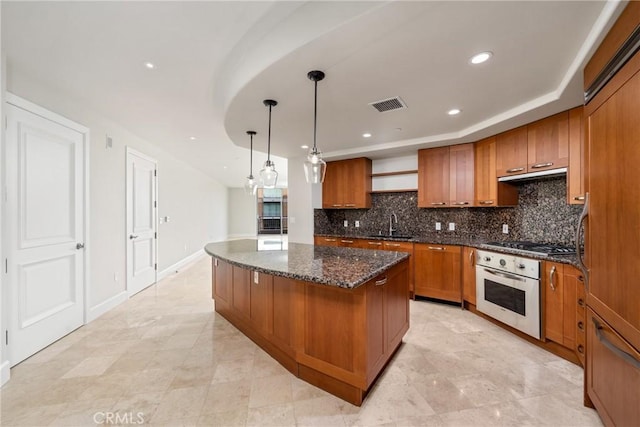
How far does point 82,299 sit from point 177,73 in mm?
2720

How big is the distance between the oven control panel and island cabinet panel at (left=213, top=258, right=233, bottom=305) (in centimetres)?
291

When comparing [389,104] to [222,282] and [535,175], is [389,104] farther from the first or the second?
Answer: [222,282]

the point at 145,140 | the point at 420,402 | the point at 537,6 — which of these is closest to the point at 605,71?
the point at 537,6

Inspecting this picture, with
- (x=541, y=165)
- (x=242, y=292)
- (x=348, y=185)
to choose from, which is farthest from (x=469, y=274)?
(x=242, y=292)

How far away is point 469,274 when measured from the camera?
3369 millimetres

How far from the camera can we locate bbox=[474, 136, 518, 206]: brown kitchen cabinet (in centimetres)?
334

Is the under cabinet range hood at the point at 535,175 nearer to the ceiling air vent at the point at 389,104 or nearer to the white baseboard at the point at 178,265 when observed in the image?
the ceiling air vent at the point at 389,104

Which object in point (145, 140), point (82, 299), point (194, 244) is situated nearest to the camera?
point (82, 299)

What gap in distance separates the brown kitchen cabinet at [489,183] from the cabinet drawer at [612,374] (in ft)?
6.36

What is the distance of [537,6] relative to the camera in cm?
136

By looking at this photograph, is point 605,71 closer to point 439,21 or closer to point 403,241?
point 439,21

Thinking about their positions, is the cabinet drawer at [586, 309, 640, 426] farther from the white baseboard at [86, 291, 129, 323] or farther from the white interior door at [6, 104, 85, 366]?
the white baseboard at [86, 291, 129, 323]

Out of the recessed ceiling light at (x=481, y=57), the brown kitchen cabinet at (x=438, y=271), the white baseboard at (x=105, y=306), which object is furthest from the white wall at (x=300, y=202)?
the recessed ceiling light at (x=481, y=57)

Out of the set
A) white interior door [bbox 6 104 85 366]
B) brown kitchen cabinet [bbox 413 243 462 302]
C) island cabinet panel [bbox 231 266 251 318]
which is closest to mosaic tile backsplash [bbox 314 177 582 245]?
brown kitchen cabinet [bbox 413 243 462 302]
